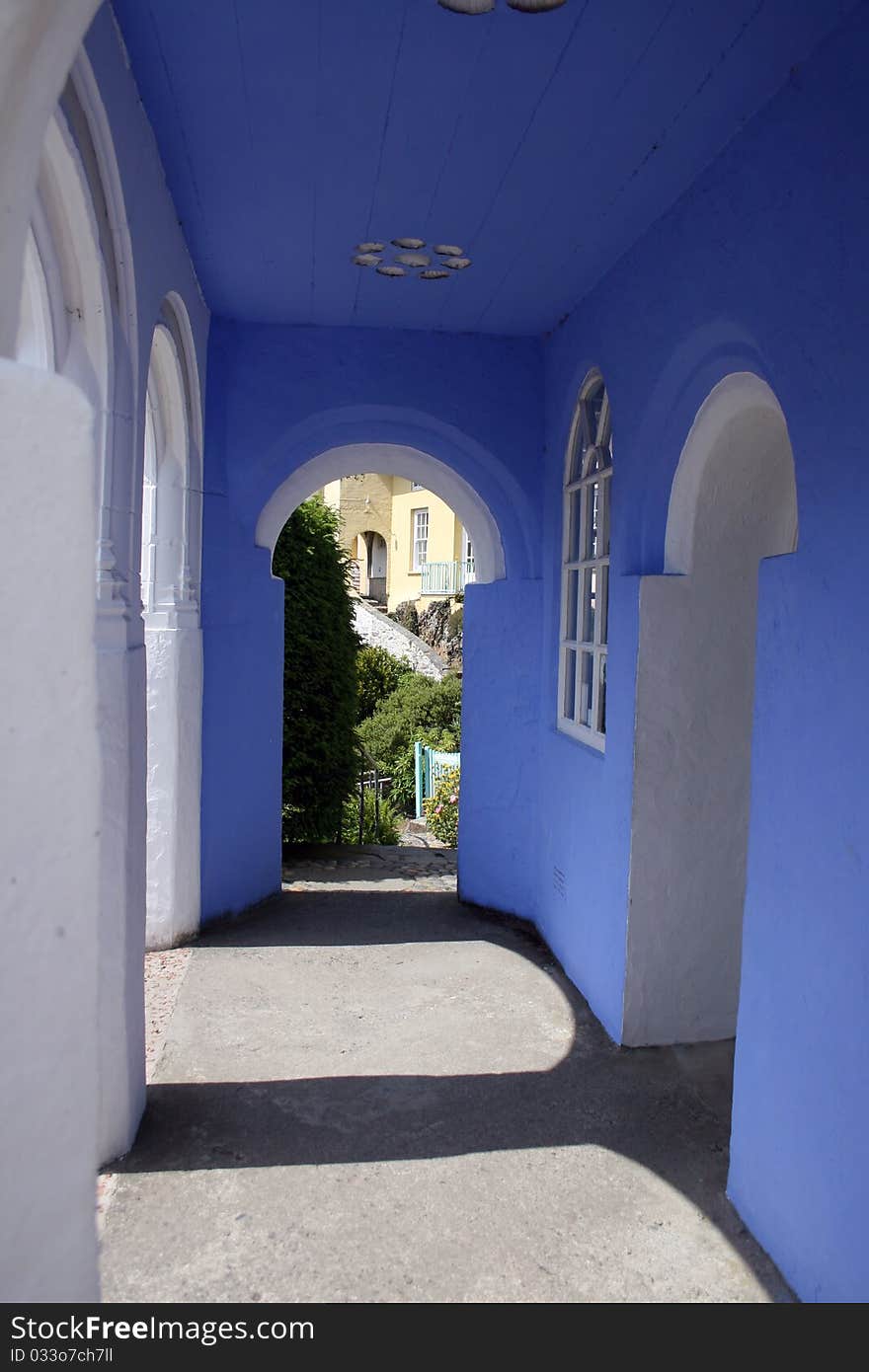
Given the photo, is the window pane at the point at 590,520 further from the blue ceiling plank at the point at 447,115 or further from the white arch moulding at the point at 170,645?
the white arch moulding at the point at 170,645

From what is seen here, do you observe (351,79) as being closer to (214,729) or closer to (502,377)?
(502,377)

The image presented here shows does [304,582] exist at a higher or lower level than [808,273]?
lower

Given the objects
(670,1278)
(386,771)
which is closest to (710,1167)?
(670,1278)

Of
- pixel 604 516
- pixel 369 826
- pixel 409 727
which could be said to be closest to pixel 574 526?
pixel 604 516

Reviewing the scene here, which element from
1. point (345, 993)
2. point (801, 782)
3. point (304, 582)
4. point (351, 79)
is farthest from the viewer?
point (304, 582)

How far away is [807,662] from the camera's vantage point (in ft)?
9.11

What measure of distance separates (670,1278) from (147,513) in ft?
14.1

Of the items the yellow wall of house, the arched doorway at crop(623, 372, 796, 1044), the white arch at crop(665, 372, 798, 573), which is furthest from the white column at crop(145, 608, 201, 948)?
the yellow wall of house

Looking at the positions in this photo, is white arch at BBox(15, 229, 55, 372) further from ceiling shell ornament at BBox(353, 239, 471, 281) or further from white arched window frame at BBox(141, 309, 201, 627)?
white arched window frame at BBox(141, 309, 201, 627)

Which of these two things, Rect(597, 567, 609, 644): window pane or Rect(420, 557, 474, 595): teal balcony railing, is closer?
Rect(597, 567, 609, 644): window pane

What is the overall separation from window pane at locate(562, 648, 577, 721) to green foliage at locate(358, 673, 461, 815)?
951 cm

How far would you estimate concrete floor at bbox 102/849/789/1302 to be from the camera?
2822 millimetres

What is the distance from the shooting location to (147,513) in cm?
556

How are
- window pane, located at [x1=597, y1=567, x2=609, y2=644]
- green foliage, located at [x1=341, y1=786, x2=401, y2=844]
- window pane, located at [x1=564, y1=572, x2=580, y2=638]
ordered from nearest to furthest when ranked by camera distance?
1. window pane, located at [x1=597, y1=567, x2=609, y2=644]
2. window pane, located at [x1=564, y1=572, x2=580, y2=638]
3. green foliage, located at [x1=341, y1=786, x2=401, y2=844]
